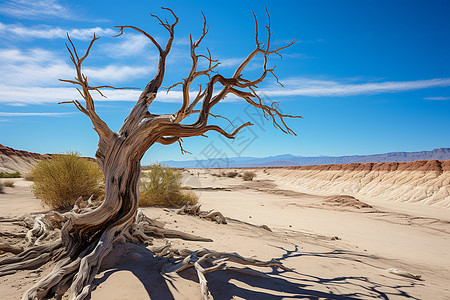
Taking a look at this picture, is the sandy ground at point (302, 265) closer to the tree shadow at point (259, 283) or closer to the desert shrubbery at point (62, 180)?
the tree shadow at point (259, 283)

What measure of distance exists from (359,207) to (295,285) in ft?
45.6

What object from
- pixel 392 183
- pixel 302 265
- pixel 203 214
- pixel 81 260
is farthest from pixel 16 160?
pixel 302 265

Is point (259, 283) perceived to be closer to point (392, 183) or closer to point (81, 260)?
point (81, 260)

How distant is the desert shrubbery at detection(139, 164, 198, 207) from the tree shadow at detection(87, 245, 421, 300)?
6.54m

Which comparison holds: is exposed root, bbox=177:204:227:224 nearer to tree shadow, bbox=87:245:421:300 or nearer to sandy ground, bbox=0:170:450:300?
sandy ground, bbox=0:170:450:300

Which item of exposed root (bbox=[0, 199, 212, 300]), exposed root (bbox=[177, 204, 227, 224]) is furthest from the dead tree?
exposed root (bbox=[177, 204, 227, 224])

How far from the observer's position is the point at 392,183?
21734mm

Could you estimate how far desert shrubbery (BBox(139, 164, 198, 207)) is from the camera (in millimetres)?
11034

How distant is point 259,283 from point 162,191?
799 cm

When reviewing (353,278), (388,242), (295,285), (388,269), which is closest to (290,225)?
(388,242)

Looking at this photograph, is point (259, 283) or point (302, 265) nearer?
point (259, 283)

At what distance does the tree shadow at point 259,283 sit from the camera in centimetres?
360

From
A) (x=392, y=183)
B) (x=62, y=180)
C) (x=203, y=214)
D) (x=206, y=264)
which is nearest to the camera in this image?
(x=206, y=264)

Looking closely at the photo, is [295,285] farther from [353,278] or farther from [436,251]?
[436,251]
